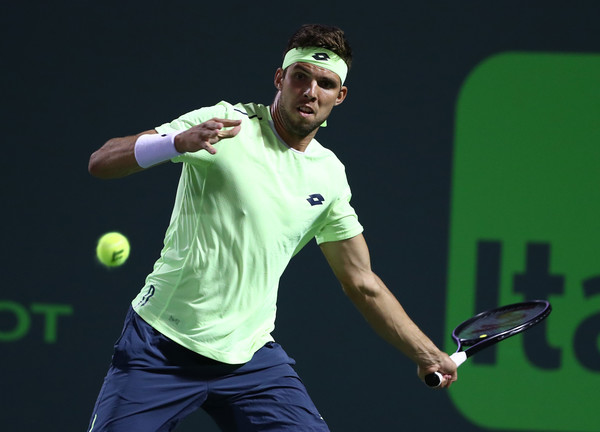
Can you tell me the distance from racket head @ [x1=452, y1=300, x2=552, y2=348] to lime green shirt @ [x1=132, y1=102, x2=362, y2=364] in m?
0.81

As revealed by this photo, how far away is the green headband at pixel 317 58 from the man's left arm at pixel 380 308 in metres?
0.57

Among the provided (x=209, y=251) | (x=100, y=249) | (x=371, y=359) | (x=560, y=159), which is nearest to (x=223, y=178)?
(x=209, y=251)

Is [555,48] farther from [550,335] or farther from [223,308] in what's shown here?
[223,308]

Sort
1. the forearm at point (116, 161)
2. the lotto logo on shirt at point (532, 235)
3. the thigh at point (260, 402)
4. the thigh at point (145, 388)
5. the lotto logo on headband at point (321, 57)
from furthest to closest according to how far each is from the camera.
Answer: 1. the lotto logo on shirt at point (532, 235)
2. the lotto logo on headband at point (321, 57)
3. the thigh at point (260, 402)
4. the thigh at point (145, 388)
5. the forearm at point (116, 161)

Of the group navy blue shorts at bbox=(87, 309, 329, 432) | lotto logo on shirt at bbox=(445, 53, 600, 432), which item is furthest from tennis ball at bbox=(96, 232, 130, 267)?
lotto logo on shirt at bbox=(445, 53, 600, 432)

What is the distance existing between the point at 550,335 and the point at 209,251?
7.68 feet

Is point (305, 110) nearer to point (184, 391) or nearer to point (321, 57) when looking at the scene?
point (321, 57)

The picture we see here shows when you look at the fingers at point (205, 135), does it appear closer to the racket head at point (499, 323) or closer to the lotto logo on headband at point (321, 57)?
the lotto logo on headband at point (321, 57)

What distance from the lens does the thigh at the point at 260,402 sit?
2598mm

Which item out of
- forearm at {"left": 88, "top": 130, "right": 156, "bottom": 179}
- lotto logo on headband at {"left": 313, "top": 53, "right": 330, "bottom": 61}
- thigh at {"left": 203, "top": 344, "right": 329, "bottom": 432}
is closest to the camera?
forearm at {"left": 88, "top": 130, "right": 156, "bottom": 179}

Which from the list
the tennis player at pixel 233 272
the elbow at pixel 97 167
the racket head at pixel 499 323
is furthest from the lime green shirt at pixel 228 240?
the racket head at pixel 499 323

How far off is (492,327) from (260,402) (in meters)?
1.04

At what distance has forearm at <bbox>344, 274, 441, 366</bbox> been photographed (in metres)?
2.88

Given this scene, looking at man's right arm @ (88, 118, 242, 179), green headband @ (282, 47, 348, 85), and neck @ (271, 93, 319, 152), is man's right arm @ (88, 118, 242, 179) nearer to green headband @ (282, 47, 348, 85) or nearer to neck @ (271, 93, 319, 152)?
neck @ (271, 93, 319, 152)
